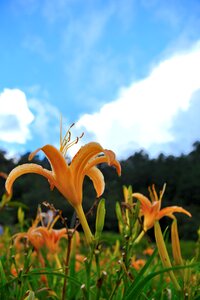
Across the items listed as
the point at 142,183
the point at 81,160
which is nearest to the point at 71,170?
the point at 81,160

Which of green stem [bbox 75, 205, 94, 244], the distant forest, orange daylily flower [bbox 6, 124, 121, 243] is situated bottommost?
green stem [bbox 75, 205, 94, 244]

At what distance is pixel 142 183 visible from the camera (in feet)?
61.9

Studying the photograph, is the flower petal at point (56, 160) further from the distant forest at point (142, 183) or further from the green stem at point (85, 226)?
the distant forest at point (142, 183)

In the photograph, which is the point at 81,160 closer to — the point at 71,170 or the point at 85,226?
the point at 71,170

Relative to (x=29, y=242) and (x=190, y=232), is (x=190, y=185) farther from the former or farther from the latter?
(x=29, y=242)

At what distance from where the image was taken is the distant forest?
51.5 ft

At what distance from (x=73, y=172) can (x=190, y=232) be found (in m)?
13.8

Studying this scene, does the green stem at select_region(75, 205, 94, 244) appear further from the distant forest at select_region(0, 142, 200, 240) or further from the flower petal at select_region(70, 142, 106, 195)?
the distant forest at select_region(0, 142, 200, 240)

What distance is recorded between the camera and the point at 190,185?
17.6 m

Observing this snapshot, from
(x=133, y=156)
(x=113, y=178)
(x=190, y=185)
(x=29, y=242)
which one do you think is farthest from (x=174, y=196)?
(x=29, y=242)

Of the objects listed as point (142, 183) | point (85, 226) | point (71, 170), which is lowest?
point (85, 226)

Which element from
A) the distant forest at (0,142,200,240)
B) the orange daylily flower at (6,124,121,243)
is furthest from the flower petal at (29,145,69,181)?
the distant forest at (0,142,200,240)

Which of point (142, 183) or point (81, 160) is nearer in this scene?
point (81, 160)

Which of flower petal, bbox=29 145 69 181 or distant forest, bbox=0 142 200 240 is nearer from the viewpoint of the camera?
flower petal, bbox=29 145 69 181
